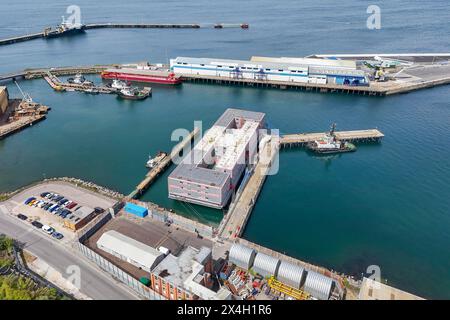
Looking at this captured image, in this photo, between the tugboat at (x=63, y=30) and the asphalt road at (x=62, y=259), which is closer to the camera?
the asphalt road at (x=62, y=259)

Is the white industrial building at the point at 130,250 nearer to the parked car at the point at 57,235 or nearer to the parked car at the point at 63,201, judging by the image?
the parked car at the point at 57,235

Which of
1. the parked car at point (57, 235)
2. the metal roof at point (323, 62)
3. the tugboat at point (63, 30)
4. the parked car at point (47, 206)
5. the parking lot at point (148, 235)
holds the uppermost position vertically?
the tugboat at point (63, 30)

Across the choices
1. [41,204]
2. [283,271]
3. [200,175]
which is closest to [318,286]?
[283,271]

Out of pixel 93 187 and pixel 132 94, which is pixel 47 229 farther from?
pixel 132 94

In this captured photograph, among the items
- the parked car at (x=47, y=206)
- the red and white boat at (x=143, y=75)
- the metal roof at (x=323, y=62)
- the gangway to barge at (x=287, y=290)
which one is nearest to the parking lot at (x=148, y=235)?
the gangway to barge at (x=287, y=290)

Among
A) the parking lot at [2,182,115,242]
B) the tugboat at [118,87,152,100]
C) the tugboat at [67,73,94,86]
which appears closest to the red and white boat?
the tugboat at [67,73,94,86]

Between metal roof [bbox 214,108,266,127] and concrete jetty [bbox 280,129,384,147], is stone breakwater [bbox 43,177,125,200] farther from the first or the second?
concrete jetty [bbox 280,129,384,147]
